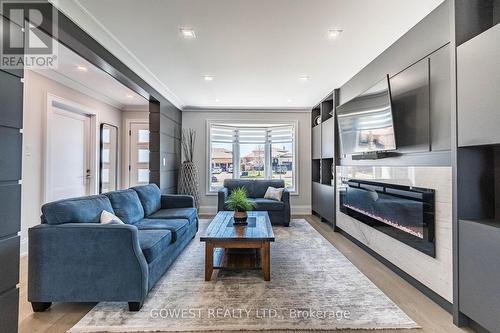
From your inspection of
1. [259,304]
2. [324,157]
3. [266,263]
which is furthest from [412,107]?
[324,157]

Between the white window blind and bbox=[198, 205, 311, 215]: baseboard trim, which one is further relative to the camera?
the white window blind

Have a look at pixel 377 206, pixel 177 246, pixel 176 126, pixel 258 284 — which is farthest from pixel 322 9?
pixel 176 126

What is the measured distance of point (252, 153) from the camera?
6738 mm

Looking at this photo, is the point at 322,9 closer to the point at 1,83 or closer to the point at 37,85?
the point at 1,83

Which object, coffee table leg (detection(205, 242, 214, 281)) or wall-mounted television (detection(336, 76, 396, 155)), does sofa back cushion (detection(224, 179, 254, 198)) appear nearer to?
wall-mounted television (detection(336, 76, 396, 155))

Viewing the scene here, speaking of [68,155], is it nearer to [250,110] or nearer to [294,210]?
[250,110]

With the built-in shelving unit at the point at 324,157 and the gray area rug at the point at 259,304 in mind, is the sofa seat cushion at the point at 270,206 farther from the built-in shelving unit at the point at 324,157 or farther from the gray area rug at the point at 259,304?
the gray area rug at the point at 259,304

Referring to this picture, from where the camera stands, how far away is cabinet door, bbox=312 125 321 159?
18.8ft

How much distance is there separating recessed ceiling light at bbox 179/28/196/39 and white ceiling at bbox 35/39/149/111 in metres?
1.36

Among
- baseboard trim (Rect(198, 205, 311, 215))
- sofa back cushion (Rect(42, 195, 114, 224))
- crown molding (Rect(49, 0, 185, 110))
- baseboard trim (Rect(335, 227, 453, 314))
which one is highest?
crown molding (Rect(49, 0, 185, 110))

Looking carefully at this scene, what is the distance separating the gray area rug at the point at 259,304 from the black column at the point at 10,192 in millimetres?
460

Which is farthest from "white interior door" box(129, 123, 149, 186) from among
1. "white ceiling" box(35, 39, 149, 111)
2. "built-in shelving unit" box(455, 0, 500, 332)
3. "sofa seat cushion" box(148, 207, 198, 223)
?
"built-in shelving unit" box(455, 0, 500, 332)

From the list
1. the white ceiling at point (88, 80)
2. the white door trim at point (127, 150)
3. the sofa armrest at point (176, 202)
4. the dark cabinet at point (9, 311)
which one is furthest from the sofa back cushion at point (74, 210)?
the white door trim at point (127, 150)

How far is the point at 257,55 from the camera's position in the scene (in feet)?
11.1
